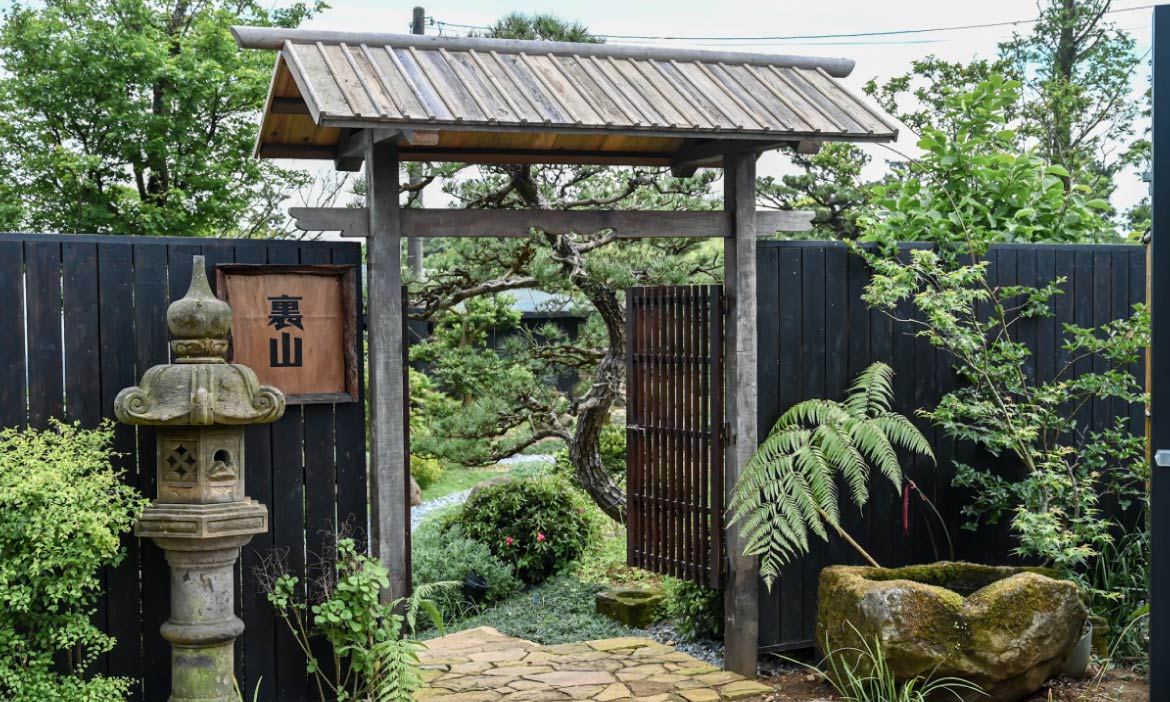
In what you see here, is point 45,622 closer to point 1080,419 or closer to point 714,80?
point 714,80

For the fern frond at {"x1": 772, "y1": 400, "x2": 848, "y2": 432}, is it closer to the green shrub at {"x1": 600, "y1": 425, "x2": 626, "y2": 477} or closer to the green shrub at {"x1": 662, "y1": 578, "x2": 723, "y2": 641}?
the green shrub at {"x1": 662, "y1": 578, "x2": 723, "y2": 641}

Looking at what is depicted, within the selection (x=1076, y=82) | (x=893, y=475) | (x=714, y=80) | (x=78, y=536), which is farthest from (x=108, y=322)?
(x=1076, y=82)

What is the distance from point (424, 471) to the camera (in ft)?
49.3

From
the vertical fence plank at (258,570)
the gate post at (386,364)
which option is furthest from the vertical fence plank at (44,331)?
the gate post at (386,364)

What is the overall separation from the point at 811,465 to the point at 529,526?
3.76m

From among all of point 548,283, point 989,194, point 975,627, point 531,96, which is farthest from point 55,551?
point 989,194

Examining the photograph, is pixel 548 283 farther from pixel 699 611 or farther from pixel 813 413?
pixel 813 413

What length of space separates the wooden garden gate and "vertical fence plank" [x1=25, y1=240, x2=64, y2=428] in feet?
10.2

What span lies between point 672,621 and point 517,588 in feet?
5.26

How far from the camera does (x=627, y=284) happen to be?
8281mm

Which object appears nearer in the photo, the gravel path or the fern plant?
the fern plant

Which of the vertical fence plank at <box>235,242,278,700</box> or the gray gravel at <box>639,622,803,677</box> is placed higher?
the vertical fence plank at <box>235,242,278,700</box>

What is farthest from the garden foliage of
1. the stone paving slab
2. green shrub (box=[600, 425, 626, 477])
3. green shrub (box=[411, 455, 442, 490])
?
green shrub (box=[411, 455, 442, 490])

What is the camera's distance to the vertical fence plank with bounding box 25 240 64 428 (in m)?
4.61
